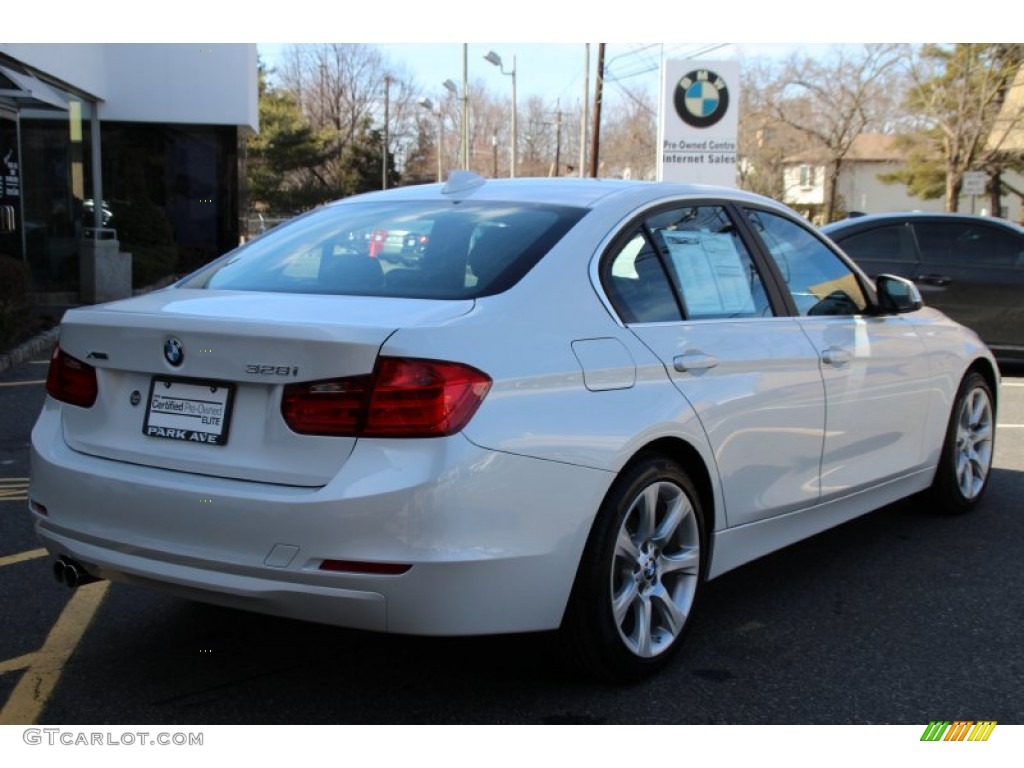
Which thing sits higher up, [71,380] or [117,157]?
[117,157]

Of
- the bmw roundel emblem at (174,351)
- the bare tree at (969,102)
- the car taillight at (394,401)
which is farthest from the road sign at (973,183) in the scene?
the bmw roundel emblem at (174,351)

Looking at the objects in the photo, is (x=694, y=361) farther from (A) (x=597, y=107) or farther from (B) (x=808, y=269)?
(A) (x=597, y=107)

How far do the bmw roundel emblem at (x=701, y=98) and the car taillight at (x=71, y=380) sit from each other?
16.9 meters

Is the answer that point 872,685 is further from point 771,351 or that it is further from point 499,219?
point 499,219

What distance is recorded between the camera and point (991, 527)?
18.3 ft

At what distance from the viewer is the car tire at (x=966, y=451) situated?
18.3ft

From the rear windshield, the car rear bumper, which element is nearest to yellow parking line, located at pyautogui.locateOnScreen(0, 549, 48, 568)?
the rear windshield

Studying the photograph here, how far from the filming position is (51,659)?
3.65 meters

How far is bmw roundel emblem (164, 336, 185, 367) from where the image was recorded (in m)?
3.12

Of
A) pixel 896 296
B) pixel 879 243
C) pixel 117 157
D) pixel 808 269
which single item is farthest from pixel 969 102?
pixel 808 269

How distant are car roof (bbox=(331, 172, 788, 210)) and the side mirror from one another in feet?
2.76

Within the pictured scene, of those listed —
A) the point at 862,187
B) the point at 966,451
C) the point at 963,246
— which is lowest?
the point at 966,451

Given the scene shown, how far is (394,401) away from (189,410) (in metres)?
0.67

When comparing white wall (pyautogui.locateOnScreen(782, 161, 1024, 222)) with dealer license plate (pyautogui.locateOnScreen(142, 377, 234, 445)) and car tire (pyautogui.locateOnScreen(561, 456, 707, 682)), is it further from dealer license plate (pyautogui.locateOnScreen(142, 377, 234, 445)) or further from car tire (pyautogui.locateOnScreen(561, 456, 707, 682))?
dealer license plate (pyautogui.locateOnScreen(142, 377, 234, 445))
